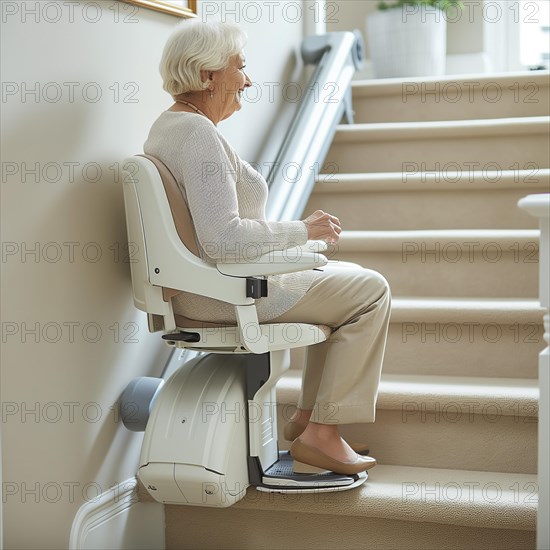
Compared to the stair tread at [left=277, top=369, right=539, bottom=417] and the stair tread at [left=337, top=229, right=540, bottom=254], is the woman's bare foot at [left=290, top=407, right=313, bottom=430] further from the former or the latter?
the stair tread at [left=337, top=229, right=540, bottom=254]

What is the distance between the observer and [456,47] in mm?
5492

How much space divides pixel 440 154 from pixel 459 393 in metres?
1.45

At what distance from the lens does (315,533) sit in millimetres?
2320

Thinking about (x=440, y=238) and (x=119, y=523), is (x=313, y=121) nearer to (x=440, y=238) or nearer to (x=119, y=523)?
(x=440, y=238)

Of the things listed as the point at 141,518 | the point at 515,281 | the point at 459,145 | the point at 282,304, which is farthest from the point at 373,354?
the point at 459,145

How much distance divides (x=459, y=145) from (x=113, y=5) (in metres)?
1.82

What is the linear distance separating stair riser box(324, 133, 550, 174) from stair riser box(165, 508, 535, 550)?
5.29 feet

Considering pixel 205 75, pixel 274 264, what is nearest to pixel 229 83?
pixel 205 75

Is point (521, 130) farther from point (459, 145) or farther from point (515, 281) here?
point (515, 281)

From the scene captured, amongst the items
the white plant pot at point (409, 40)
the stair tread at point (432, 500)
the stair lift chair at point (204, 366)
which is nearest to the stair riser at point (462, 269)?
the stair tread at point (432, 500)

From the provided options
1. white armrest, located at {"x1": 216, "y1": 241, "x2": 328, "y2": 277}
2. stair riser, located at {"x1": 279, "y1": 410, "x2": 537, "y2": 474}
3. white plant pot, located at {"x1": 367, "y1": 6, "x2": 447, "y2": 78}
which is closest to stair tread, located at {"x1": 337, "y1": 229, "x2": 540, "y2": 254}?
stair riser, located at {"x1": 279, "y1": 410, "x2": 537, "y2": 474}

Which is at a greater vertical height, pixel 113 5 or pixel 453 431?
pixel 113 5

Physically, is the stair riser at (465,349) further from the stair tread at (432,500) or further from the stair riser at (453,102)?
the stair riser at (453,102)

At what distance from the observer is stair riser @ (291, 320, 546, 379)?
2750mm
